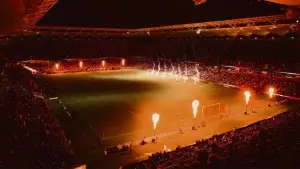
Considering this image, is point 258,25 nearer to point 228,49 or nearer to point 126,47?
point 228,49

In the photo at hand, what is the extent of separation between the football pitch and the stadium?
48mm

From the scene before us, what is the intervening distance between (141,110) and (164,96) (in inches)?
127

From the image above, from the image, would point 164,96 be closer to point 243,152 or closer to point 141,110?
point 141,110

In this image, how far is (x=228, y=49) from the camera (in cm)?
1850

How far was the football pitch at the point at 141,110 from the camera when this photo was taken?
9.12 metres

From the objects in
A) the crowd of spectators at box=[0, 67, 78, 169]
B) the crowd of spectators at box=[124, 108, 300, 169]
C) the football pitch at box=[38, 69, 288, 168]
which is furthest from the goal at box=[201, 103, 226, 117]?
the crowd of spectators at box=[0, 67, 78, 169]

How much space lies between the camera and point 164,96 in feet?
49.3

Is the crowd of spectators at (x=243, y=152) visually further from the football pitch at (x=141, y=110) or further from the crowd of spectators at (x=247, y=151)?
the football pitch at (x=141, y=110)

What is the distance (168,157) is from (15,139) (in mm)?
2683

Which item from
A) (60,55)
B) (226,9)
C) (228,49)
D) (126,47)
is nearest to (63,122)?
(226,9)

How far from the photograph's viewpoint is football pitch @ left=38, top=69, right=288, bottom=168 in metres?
9.12

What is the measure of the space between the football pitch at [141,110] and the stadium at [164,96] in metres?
0.05

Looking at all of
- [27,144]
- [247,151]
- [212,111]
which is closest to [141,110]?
[212,111]

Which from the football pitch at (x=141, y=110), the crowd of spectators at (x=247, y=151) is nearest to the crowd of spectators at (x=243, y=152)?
the crowd of spectators at (x=247, y=151)
